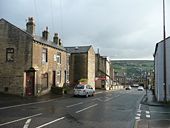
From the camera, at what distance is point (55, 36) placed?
53.0m

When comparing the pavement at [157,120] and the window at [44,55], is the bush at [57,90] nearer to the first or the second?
the window at [44,55]

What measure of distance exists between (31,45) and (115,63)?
134962 mm

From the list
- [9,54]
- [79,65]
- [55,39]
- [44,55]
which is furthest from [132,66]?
[9,54]

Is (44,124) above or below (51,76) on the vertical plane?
below

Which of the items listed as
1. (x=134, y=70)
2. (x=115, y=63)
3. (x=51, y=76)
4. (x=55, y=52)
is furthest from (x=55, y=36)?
(x=134, y=70)

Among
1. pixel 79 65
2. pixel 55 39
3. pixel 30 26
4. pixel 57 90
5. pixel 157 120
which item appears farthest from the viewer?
pixel 79 65

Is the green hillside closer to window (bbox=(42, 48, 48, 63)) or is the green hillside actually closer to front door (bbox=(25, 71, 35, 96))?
window (bbox=(42, 48, 48, 63))

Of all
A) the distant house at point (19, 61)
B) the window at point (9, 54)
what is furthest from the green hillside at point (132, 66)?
the window at point (9, 54)

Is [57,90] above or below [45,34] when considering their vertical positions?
below

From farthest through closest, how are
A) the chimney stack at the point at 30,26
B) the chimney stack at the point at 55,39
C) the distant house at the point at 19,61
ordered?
the chimney stack at the point at 55,39 < the chimney stack at the point at 30,26 < the distant house at the point at 19,61

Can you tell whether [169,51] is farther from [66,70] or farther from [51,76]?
[66,70]

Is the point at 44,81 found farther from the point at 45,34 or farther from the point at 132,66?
the point at 132,66

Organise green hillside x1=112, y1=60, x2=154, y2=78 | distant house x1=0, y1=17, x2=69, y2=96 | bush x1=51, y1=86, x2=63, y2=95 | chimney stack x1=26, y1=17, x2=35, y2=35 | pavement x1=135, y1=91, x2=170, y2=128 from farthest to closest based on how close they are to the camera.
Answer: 1. green hillside x1=112, y1=60, x2=154, y2=78
2. bush x1=51, y1=86, x2=63, y2=95
3. chimney stack x1=26, y1=17, x2=35, y2=35
4. distant house x1=0, y1=17, x2=69, y2=96
5. pavement x1=135, y1=91, x2=170, y2=128

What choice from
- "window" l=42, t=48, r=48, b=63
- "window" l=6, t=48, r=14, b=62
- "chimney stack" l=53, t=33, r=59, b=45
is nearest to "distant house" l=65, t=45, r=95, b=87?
"chimney stack" l=53, t=33, r=59, b=45
